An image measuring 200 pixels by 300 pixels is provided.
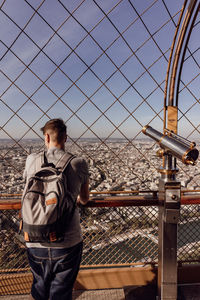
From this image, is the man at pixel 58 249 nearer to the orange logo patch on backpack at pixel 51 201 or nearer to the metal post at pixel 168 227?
the orange logo patch on backpack at pixel 51 201

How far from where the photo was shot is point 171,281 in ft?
3.96

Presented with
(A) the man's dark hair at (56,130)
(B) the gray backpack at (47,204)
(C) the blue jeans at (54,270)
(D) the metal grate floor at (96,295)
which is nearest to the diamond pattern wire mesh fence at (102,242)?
(D) the metal grate floor at (96,295)

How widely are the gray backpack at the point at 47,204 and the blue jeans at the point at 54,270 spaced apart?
10cm

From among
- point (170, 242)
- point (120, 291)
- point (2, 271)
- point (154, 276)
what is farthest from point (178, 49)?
point (2, 271)

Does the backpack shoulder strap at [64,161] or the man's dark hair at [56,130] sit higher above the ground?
the man's dark hair at [56,130]

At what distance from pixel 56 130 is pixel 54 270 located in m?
0.70

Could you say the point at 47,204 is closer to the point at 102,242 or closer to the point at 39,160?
the point at 39,160

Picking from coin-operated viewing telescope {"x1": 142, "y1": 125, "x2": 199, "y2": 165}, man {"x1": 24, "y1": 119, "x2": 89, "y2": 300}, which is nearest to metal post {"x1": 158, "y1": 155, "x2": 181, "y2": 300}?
coin-operated viewing telescope {"x1": 142, "y1": 125, "x2": 199, "y2": 165}

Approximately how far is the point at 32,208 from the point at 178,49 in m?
1.40

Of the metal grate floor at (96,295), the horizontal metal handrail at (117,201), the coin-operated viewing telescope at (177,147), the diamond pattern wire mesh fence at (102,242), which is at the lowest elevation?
the metal grate floor at (96,295)

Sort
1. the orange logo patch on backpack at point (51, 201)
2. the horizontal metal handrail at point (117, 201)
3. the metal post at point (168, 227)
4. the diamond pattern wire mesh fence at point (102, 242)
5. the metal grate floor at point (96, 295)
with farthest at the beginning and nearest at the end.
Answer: the diamond pattern wire mesh fence at point (102, 242) → the metal grate floor at point (96, 295) → the horizontal metal handrail at point (117, 201) → the metal post at point (168, 227) → the orange logo patch on backpack at point (51, 201)

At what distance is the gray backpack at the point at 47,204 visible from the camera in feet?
2.91

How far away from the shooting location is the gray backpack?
89 cm

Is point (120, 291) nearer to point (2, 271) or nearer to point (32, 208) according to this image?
point (2, 271)
